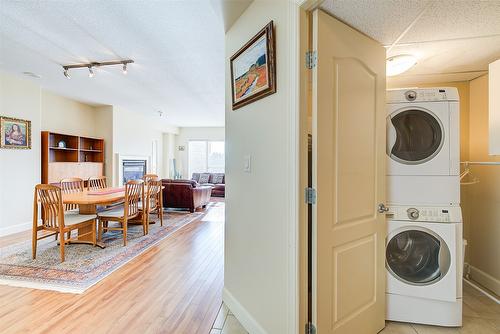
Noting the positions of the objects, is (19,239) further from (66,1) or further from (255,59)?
(255,59)

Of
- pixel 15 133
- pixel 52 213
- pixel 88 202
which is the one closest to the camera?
pixel 52 213

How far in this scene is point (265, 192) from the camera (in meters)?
1.54

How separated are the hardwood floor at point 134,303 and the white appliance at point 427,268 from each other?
1456 mm

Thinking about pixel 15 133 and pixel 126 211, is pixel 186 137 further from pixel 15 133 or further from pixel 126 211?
pixel 126 211

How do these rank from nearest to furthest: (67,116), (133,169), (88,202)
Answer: (88,202), (67,116), (133,169)

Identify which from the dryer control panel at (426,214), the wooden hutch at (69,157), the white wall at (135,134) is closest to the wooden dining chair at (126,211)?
the wooden hutch at (69,157)

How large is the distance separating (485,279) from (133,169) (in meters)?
7.21

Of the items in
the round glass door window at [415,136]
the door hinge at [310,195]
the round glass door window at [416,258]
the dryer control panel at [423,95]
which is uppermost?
the dryer control panel at [423,95]

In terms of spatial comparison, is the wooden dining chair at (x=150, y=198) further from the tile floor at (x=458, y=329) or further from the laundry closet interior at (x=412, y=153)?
the laundry closet interior at (x=412, y=153)

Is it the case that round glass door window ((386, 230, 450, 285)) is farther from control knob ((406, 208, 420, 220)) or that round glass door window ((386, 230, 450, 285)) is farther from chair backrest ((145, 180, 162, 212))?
chair backrest ((145, 180, 162, 212))

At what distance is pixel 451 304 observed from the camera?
1.76 metres

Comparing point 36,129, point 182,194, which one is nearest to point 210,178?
point 182,194

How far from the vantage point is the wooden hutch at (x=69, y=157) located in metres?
4.48

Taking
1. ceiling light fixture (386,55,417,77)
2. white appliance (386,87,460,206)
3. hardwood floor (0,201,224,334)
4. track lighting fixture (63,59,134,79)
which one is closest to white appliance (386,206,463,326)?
white appliance (386,87,460,206)
